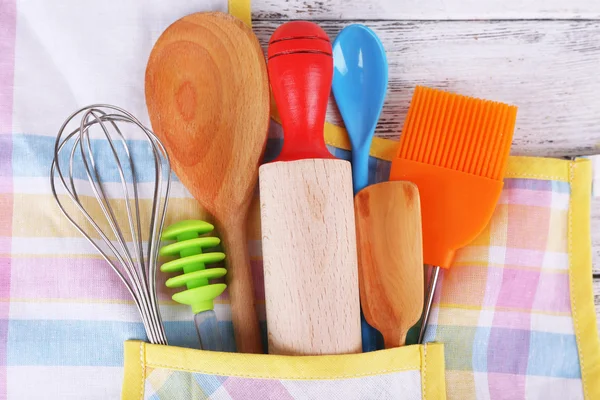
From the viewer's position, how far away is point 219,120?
1.56 feet

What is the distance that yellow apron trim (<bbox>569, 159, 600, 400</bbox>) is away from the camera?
0.50m

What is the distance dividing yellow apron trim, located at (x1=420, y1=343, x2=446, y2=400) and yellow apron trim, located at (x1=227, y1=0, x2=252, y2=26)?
0.31m

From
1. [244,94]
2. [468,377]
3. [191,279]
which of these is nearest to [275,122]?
[244,94]

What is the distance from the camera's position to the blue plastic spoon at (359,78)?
0.50 m

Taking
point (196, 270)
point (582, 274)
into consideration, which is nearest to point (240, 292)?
point (196, 270)

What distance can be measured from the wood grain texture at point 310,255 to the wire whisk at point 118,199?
9 cm

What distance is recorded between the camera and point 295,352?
43cm

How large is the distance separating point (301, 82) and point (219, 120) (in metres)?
0.08

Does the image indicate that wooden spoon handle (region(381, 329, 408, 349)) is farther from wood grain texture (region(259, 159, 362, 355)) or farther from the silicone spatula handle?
the silicone spatula handle

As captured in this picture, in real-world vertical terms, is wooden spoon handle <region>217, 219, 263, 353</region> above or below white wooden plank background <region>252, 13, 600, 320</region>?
below

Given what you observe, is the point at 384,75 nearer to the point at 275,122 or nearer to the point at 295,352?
the point at 275,122

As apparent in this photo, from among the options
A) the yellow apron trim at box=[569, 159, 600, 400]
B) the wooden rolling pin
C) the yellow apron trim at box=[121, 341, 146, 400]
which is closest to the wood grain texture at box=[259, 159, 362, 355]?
the wooden rolling pin

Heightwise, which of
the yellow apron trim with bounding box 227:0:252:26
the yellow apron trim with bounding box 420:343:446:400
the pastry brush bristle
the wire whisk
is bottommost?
the yellow apron trim with bounding box 420:343:446:400

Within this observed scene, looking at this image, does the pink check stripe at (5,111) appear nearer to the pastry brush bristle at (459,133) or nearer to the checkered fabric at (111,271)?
the checkered fabric at (111,271)
